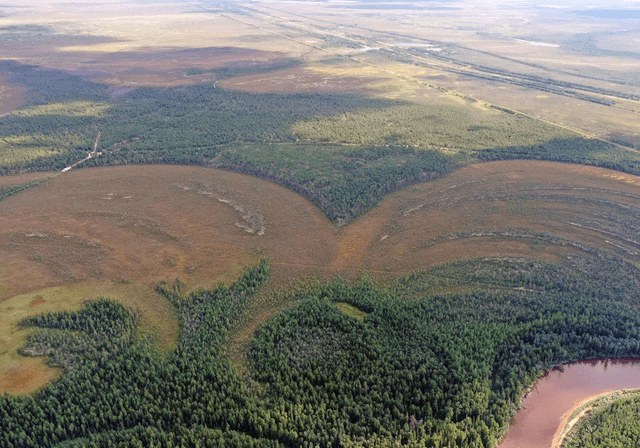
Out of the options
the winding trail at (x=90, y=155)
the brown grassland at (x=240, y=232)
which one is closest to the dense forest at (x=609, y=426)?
the brown grassland at (x=240, y=232)

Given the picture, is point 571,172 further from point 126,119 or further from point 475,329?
point 126,119

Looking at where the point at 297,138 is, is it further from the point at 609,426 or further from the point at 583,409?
the point at 609,426

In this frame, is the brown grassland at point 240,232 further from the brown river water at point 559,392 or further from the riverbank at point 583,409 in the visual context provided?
the riverbank at point 583,409

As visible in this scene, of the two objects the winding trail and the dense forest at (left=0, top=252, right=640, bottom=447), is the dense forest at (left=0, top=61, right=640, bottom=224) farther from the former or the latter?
the dense forest at (left=0, top=252, right=640, bottom=447)

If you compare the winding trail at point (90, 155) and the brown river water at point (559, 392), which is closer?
the brown river water at point (559, 392)

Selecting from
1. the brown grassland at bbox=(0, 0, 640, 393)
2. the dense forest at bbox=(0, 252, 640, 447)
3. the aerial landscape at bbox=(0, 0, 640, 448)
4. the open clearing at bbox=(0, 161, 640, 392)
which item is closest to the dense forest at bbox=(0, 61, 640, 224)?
the aerial landscape at bbox=(0, 0, 640, 448)

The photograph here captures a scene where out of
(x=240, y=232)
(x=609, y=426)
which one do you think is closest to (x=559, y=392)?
Answer: (x=609, y=426)
